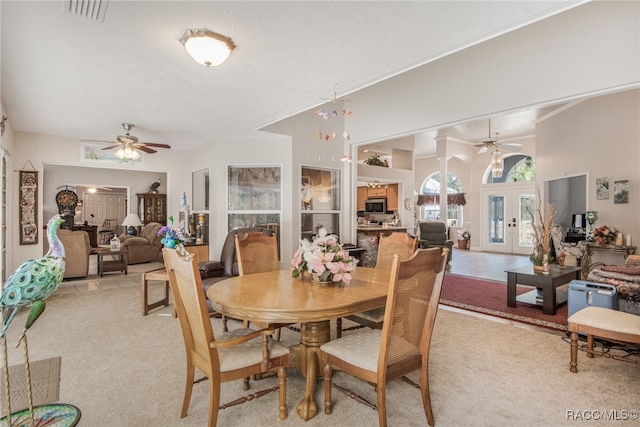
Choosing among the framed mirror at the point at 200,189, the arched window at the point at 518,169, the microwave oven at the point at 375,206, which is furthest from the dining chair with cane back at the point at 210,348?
the arched window at the point at 518,169

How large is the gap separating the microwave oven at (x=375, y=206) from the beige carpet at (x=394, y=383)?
22.0 feet

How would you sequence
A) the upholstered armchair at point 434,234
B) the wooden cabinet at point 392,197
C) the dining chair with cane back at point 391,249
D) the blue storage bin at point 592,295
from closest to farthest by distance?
the dining chair with cane back at point 391,249, the blue storage bin at point 592,295, the upholstered armchair at point 434,234, the wooden cabinet at point 392,197

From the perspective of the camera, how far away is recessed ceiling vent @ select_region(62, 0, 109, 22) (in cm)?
200

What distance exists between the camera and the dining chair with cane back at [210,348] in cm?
172

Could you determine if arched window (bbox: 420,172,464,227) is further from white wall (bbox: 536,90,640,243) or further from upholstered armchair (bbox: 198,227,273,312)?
upholstered armchair (bbox: 198,227,273,312)

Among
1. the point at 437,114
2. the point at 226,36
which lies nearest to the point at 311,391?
the point at 226,36

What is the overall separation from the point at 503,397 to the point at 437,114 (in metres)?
3.55

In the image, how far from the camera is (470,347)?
300cm

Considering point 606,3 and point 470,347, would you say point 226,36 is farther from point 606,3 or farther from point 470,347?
point 606,3

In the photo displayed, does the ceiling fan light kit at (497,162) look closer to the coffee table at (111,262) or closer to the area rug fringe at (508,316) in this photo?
the area rug fringe at (508,316)

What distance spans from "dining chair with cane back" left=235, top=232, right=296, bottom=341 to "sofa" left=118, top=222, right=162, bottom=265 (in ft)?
18.2

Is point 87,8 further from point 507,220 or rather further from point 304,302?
point 507,220

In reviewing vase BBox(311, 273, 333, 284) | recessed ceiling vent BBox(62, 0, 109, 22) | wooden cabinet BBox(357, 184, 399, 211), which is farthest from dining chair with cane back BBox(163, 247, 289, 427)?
wooden cabinet BBox(357, 184, 399, 211)

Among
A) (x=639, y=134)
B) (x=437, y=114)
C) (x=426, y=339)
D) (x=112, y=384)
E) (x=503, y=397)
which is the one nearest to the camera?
(x=426, y=339)
